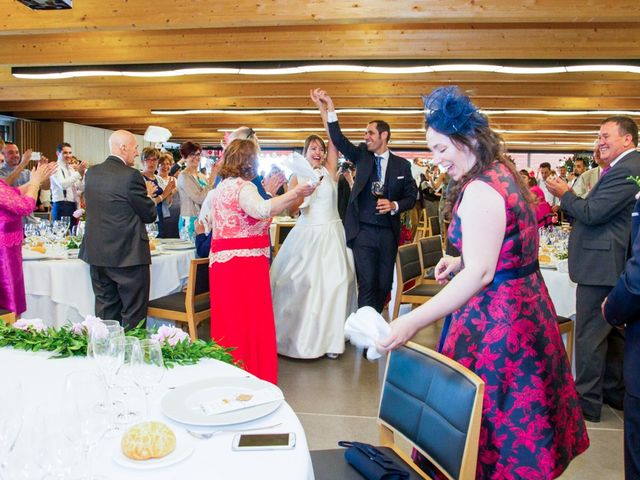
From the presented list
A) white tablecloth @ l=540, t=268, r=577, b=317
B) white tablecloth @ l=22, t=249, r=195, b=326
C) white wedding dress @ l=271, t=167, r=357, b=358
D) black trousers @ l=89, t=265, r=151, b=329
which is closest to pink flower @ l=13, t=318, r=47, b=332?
black trousers @ l=89, t=265, r=151, b=329

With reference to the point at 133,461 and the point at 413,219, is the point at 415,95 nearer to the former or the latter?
the point at 413,219

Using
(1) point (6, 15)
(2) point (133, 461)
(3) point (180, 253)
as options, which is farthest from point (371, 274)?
(1) point (6, 15)

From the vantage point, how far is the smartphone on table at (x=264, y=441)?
126cm

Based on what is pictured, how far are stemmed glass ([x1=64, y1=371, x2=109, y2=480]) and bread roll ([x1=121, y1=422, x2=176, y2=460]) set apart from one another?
60mm

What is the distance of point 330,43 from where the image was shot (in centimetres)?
680

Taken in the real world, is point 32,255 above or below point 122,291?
above

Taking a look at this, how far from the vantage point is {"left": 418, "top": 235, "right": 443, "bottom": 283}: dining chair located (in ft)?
17.0

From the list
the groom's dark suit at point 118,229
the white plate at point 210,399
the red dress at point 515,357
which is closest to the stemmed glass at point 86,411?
the white plate at point 210,399

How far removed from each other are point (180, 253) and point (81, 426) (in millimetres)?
3622

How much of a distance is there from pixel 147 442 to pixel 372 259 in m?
3.58

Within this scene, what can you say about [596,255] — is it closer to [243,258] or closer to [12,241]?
[243,258]

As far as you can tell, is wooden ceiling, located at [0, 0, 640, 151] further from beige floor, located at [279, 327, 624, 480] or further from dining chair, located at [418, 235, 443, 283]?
beige floor, located at [279, 327, 624, 480]

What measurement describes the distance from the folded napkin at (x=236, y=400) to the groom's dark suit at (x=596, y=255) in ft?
7.86

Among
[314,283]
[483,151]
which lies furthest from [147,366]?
[314,283]
